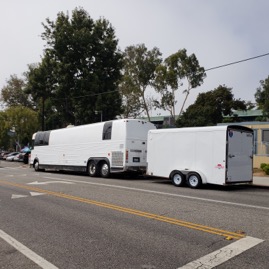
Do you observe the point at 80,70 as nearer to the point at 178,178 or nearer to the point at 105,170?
the point at 105,170

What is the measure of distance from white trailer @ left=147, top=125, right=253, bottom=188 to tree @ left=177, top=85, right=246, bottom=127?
34.8m

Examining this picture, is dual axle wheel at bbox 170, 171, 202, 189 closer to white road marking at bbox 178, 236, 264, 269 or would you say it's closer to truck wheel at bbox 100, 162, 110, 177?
truck wheel at bbox 100, 162, 110, 177

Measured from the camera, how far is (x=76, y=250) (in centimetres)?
598

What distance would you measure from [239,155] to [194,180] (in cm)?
→ 211

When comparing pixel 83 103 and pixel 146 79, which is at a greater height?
pixel 146 79

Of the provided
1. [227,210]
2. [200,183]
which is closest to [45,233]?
[227,210]

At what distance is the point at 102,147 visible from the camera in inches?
845

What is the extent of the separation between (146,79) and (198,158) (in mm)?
30317

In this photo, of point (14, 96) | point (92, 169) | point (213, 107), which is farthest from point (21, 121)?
point (92, 169)

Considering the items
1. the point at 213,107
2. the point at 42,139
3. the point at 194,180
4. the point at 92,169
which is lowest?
the point at 194,180

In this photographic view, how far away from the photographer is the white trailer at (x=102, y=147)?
20.0m

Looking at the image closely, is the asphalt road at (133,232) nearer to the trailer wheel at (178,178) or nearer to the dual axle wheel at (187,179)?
the dual axle wheel at (187,179)

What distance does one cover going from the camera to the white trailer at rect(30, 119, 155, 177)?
20.0 m

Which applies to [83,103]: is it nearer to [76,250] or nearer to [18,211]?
[18,211]
